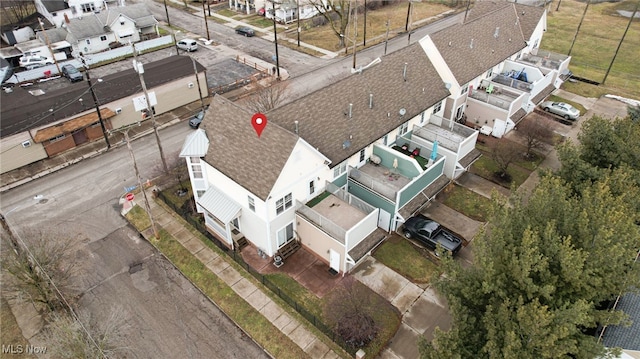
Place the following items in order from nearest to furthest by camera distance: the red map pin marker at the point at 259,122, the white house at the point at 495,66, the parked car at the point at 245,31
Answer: the red map pin marker at the point at 259,122 < the white house at the point at 495,66 < the parked car at the point at 245,31

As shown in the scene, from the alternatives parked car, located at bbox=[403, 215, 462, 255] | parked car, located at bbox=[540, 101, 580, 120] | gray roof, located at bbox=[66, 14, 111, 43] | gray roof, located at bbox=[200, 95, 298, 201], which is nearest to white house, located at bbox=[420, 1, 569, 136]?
parked car, located at bbox=[540, 101, 580, 120]

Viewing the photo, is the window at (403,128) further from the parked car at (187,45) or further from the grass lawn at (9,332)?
the parked car at (187,45)

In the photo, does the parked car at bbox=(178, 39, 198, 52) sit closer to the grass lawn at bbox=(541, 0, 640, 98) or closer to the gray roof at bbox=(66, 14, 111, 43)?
the gray roof at bbox=(66, 14, 111, 43)

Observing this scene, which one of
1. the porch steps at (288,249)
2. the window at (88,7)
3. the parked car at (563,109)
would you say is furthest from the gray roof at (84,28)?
the parked car at (563,109)

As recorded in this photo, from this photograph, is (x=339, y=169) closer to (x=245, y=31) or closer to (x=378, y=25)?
(x=245, y=31)

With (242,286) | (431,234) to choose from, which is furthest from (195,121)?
(431,234)

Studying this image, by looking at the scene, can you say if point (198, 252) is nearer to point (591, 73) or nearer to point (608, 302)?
point (608, 302)
